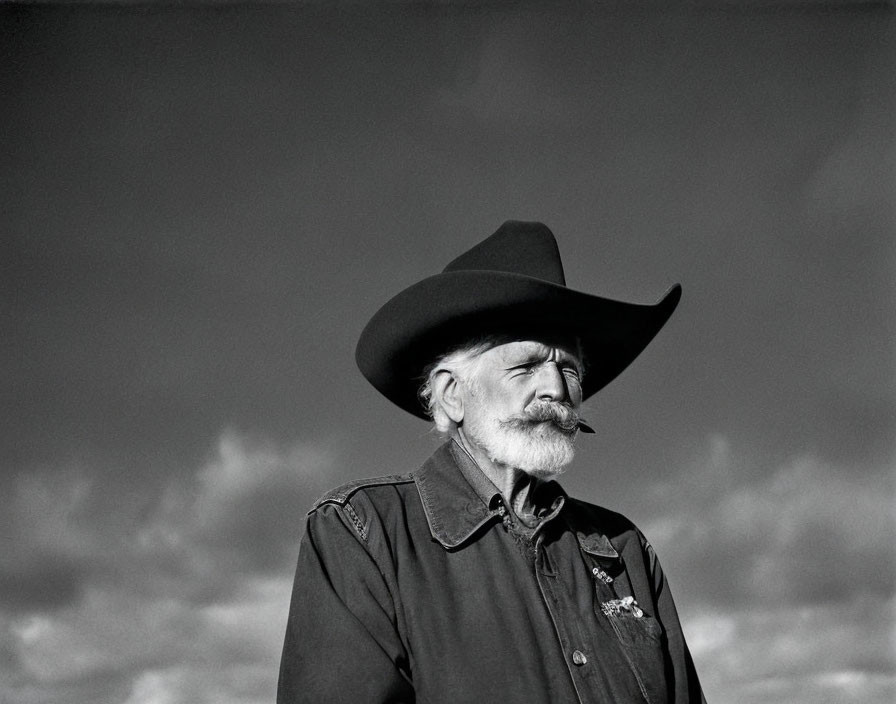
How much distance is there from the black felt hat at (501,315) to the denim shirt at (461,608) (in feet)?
1.78

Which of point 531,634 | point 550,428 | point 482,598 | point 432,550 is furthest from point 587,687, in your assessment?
point 550,428

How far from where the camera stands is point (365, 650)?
335 centimetres

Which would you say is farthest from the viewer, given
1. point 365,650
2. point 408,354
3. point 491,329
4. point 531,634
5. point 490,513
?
point 408,354

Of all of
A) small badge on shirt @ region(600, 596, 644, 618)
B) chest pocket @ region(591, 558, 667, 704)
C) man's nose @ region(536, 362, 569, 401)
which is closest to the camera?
chest pocket @ region(591, 558, 667, 704)

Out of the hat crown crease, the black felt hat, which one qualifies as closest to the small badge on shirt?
the black felt hat

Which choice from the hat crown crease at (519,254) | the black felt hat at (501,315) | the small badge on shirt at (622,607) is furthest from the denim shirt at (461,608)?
the hat crown crease at (519,254)

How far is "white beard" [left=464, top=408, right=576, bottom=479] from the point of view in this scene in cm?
400

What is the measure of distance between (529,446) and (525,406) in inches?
6.7

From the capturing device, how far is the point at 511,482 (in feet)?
13.5

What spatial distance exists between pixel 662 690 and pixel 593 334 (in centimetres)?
162

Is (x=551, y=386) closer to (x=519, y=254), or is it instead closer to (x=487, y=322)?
(x=487, y=322)

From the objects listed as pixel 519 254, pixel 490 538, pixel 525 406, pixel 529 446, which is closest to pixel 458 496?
pixel 490 538

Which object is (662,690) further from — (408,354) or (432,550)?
(408,354)

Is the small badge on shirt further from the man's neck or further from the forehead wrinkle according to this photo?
the forehead wrinkle
